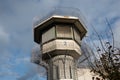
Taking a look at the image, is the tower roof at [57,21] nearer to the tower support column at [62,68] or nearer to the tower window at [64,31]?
the tower window at [64,31]

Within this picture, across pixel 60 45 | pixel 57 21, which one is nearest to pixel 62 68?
pixel 60 45

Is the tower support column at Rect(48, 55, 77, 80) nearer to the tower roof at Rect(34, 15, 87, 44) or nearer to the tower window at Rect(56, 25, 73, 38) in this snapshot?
the tower window at Rect(56, 25, 73, 38)

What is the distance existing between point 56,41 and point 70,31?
2.10 m

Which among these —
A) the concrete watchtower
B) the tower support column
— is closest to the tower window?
the concrete watchtower

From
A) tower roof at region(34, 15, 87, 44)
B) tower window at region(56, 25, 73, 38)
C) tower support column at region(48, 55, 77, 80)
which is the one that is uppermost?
tower roof at region(34, 15, 87, 44)

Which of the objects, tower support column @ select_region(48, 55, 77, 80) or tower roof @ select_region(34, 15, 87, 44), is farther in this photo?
tower roof @ select_region(34, 15, 87, 44)

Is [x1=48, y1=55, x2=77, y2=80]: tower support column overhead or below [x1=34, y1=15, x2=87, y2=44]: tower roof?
below

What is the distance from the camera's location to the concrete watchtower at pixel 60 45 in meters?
30.0

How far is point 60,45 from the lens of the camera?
29844 millimetres

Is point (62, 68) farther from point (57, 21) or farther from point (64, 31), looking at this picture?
point (57, 21)

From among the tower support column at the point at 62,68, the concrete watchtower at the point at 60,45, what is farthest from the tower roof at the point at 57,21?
the tower support column at the point at 62,68

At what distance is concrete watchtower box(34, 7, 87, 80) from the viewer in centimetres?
3002

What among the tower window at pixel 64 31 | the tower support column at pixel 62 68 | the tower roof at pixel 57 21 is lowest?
the tower support column at pixel 62 68

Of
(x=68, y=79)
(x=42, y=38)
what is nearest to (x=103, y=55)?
(x=68, y=79)
